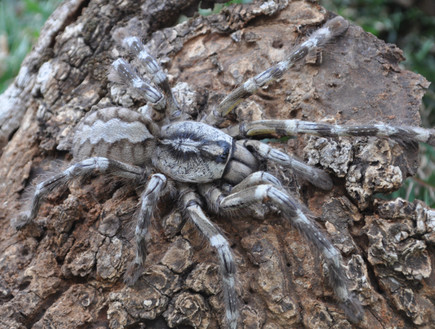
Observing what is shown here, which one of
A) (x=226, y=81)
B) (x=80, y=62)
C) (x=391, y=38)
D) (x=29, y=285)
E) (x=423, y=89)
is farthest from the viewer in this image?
(x=391, y=38)

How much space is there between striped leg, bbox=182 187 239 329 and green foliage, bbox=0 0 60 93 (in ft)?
11.7

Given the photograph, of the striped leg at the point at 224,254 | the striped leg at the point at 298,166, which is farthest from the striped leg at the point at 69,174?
the striped leg at the point at 298,166

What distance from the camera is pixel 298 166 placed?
10.2 feet

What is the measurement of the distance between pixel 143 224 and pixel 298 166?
1.16 m

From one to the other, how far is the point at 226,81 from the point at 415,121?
1534 mm

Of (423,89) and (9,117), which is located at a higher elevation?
(9,117)

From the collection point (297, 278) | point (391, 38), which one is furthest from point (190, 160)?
point (391, 38)

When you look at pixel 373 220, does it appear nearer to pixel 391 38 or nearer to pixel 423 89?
pixel 423 89

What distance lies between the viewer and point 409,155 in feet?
10.1

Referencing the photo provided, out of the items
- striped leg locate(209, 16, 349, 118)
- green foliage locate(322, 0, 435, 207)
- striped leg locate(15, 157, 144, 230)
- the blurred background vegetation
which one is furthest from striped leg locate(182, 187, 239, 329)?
the blurred background vegetation

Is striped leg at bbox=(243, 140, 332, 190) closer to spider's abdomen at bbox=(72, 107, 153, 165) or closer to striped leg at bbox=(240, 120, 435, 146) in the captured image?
striped leg at bbox=(240, 120, 435, 146)

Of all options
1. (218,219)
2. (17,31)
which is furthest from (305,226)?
(17,31)

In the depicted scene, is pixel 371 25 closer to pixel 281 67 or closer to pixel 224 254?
pixel 281 67

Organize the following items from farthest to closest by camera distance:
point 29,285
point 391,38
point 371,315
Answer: point 391,38 → point 29,285 → point 371,315
